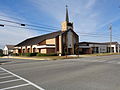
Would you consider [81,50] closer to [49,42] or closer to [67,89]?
[49,42]

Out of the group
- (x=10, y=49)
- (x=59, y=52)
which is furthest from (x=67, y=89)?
(x=10, y=49)

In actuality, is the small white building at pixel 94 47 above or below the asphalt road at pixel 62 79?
above

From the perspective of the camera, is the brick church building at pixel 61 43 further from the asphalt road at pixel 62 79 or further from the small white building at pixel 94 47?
the asphalt road at pixel 62 79

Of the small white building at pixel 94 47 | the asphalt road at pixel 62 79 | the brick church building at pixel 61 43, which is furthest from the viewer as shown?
the small white building at pixel 94 47

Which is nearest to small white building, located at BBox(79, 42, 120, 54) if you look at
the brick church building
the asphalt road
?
the brick church building

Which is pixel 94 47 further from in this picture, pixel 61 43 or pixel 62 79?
pixel 62 79

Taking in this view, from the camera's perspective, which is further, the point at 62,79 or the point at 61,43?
the point at 61,43

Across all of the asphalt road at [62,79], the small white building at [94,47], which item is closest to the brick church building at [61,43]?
the small white building at [94,47]

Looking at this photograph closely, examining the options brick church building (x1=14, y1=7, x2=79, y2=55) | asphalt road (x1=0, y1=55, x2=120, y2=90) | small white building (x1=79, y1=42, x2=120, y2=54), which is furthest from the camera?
small white building (x1=79, y1=42, x2=120, y2=54)

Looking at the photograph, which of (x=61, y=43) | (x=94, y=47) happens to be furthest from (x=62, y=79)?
(x=94, y=47)

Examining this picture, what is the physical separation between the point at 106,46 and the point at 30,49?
3749cm

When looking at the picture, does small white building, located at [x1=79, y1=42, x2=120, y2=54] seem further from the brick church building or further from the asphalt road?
the asphalt road

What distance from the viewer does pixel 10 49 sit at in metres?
75.8

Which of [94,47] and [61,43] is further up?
[61,43]
